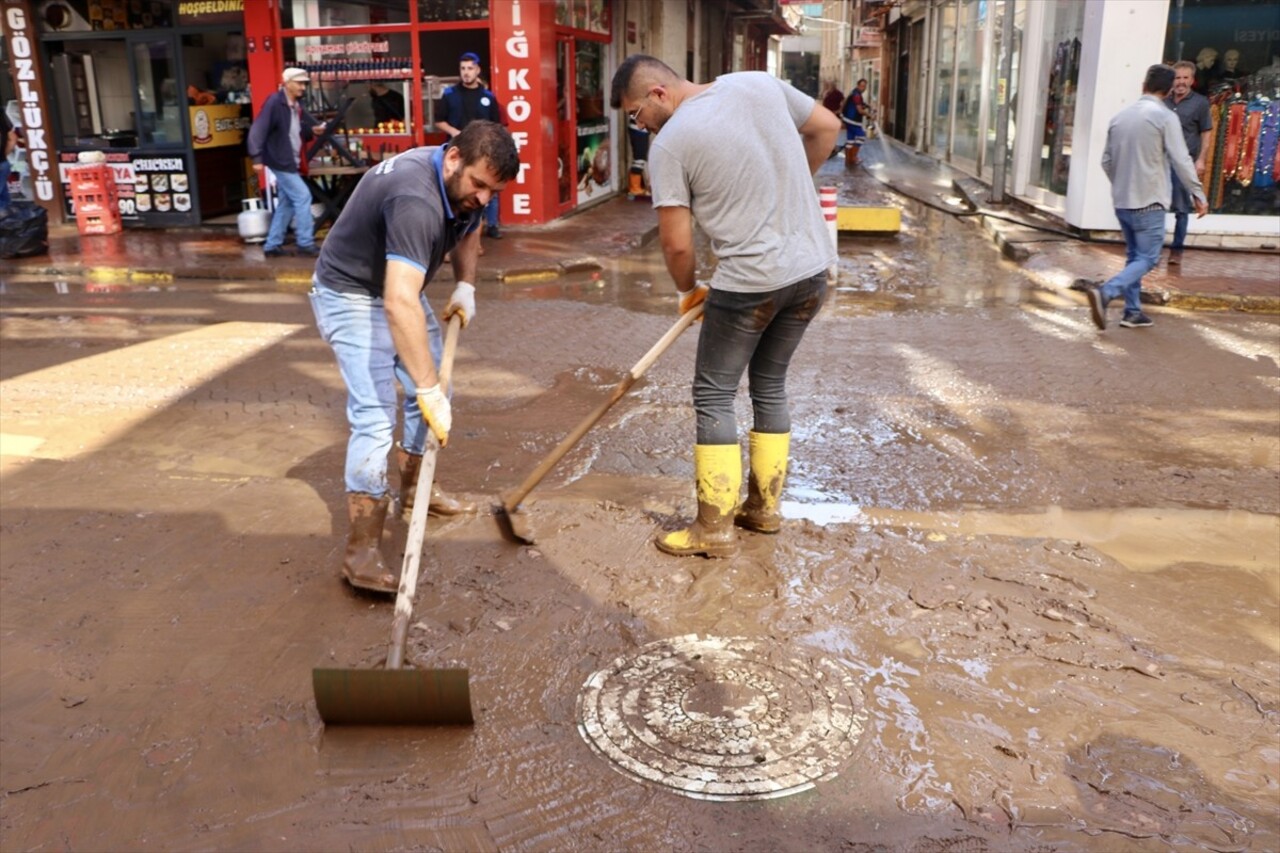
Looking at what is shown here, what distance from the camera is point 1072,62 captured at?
42.8 ft

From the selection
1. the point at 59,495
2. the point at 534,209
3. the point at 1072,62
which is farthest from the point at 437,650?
the point at 1072,62

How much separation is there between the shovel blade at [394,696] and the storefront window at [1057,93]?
12.0 metres

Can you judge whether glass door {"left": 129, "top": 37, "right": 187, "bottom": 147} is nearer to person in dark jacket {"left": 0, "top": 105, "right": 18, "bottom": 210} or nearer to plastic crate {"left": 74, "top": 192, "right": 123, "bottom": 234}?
plastic crate {"left": 74, "top": 192, "right": 123, "bottom": 234}

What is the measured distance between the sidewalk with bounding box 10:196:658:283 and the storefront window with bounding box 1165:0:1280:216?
6435 millimetres

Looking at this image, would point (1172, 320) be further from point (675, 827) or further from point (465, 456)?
point (675, 827)

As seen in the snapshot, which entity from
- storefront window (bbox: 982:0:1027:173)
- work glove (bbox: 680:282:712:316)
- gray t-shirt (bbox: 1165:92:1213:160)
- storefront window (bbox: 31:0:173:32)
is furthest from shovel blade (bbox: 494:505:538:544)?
storefront window (bbox: 982:0:1027:173)

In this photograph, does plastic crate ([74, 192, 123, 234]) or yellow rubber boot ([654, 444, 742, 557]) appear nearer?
yellow rubber boot ([654, 444, 742, 557])

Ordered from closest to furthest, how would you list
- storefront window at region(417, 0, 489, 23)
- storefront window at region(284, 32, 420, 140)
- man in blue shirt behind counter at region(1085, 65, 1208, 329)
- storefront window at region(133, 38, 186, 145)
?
1. man in blue shirt behind counter at region(1085, 65, 1208, 329)
2. storefront window at region(417, 0, 489, 23)
3. storefront window at region(284, 32, 420, 140)
4. storefront window at region(133, 38, 186, 145)

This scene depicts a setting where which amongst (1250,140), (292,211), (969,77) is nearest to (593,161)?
(292,211)

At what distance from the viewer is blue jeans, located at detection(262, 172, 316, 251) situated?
11.4m

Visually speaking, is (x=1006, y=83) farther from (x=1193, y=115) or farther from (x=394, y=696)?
(x=394, y=696)

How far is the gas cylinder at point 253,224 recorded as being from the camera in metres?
12.5

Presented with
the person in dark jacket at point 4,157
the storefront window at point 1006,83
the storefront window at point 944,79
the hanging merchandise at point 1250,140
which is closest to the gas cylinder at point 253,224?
the person in dark jacket at point 4,157

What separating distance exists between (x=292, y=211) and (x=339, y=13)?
3360 millimetres
